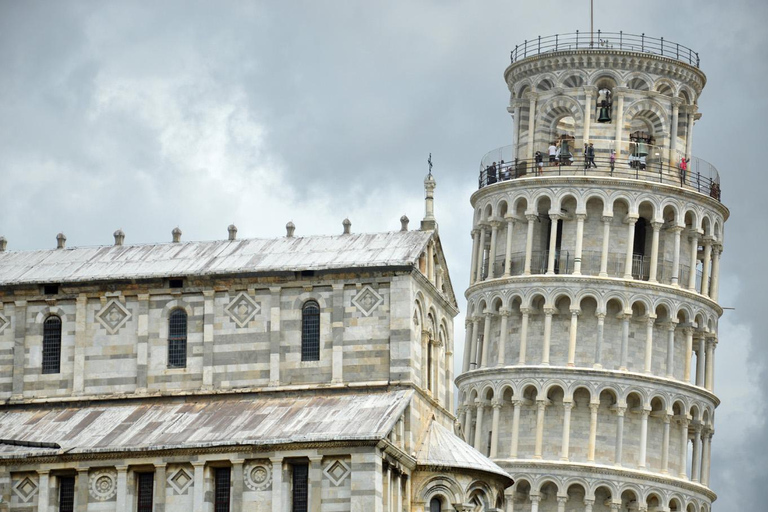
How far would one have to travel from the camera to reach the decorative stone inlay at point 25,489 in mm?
94250

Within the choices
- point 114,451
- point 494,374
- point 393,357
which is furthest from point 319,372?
point 494,374

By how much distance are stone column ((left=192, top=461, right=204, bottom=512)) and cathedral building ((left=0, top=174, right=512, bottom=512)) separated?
59 mm

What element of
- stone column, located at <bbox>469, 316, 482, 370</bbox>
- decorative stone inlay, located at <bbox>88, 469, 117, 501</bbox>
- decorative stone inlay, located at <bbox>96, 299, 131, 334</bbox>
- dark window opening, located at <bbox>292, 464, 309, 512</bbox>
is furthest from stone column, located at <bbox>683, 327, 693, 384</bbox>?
decorative stone inlay, located at <bbox>88, 469, 117, 501</bbox>

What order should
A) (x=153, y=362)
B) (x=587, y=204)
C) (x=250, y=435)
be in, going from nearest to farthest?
1. (x=250, y=435)
2. (x=153, y=362)
3. (x=587, y=204)

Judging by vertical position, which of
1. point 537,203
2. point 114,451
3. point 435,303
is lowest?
point 114,451

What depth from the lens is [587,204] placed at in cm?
13712

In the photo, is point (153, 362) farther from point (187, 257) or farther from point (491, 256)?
point (491, 256)

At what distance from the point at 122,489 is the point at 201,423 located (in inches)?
179

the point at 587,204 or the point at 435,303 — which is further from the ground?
the point at 587,204

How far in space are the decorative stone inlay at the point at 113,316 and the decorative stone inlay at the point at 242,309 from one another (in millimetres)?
4992

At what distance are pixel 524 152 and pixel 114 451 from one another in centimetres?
5524

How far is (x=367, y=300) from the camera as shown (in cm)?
9662

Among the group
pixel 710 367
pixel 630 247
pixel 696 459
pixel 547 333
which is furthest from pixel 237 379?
pixel 710 367

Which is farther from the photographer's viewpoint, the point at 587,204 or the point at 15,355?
the point at 587,204
